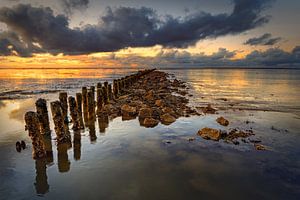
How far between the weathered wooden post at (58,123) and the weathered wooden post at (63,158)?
0.90 ft

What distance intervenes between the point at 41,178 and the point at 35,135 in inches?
64.5

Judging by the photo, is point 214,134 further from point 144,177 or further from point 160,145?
point 144,177

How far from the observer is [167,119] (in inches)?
463

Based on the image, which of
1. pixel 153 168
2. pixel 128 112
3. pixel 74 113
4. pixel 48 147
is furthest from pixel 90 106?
pixel 153 168

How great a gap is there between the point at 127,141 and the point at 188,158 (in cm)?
264

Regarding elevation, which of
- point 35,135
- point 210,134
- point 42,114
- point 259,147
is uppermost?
point 42,114

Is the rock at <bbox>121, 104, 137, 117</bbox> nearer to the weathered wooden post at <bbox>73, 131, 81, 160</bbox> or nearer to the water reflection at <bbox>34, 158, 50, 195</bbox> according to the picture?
the weathered wooden post at <bbox>73, 131, 81, 160</bbox>

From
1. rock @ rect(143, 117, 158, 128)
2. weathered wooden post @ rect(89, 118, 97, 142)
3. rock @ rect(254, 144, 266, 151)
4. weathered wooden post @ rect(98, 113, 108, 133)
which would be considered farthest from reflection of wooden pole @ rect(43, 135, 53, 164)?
rock @ rect(254, 144, 266, 151)

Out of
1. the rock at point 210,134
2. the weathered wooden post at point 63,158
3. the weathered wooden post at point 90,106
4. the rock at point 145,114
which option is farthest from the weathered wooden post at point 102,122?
the rock at point 210,134

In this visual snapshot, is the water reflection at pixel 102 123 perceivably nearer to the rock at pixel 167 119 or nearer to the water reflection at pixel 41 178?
the rock at pixel 167 119

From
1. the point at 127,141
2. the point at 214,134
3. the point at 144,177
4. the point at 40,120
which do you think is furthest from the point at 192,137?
the point at 40,120

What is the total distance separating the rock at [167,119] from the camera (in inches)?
452

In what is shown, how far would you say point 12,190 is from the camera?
5.61 m

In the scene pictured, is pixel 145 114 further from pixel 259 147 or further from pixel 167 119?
pixel 259 147
